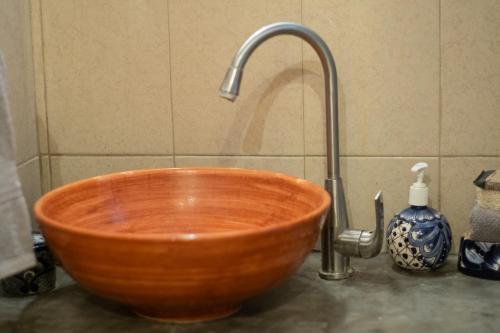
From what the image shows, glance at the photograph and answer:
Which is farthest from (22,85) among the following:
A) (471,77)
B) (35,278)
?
(471,77)

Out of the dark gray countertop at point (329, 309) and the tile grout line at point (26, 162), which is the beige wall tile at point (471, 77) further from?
the tile grout line at point (26, 162)

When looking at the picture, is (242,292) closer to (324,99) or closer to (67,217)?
(67,217)

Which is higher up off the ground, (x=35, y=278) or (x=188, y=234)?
(x=188, y=234)

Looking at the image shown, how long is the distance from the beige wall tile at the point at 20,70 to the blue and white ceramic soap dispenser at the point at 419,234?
0.65m

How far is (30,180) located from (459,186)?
75 cm

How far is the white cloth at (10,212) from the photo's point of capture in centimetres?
90

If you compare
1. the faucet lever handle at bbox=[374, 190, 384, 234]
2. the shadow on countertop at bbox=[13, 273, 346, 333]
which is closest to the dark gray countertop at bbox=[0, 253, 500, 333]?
the shadow on countertop at bbox=[13, 273, 346, 333]

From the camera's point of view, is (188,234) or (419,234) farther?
(419,234)

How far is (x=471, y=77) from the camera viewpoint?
3.90 ft

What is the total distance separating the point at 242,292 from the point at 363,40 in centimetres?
51

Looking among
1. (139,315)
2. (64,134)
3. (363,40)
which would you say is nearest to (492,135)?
(363,40)

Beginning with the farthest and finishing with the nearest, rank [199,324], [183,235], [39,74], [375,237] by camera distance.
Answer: [39,74], [375,237], [199,324], [183,235]

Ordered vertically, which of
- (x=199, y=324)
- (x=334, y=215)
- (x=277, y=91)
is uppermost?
(x=277, y=91)

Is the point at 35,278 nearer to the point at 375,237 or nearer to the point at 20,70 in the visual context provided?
Answer: the point at 20,70
